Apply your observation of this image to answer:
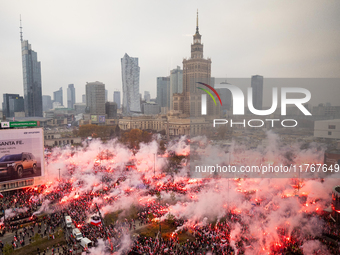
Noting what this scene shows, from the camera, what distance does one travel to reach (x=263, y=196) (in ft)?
66.5

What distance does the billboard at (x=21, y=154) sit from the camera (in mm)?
23594

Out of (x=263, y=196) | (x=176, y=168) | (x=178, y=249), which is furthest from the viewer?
(x=176, y=168)

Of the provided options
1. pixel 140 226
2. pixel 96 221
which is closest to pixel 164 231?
pixel 140 226

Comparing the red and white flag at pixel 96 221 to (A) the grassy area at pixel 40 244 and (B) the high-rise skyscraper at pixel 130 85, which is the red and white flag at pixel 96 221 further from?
(B) the high-rise skyscraper at pixel 130 85

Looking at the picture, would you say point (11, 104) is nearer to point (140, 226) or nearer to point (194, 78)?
point (194, 78)

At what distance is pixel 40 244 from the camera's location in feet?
48.1

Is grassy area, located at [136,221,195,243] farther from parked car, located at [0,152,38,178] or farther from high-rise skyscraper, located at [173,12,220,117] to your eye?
high-rise skyscraper, located at [173,12,220,117]

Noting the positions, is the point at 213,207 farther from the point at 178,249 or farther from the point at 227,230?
the point at 178,249

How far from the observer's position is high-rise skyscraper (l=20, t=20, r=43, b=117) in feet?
390

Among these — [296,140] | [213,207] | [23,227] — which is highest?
[296,140]

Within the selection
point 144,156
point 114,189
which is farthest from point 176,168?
point 114,189

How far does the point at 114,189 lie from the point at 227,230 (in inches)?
467

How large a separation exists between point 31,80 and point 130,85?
179 ft

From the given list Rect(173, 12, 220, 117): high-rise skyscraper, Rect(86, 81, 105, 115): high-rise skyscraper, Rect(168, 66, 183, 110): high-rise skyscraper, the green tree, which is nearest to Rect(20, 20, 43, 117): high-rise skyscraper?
Rect(86, 81, 105, 115): high-rise skyscraper
